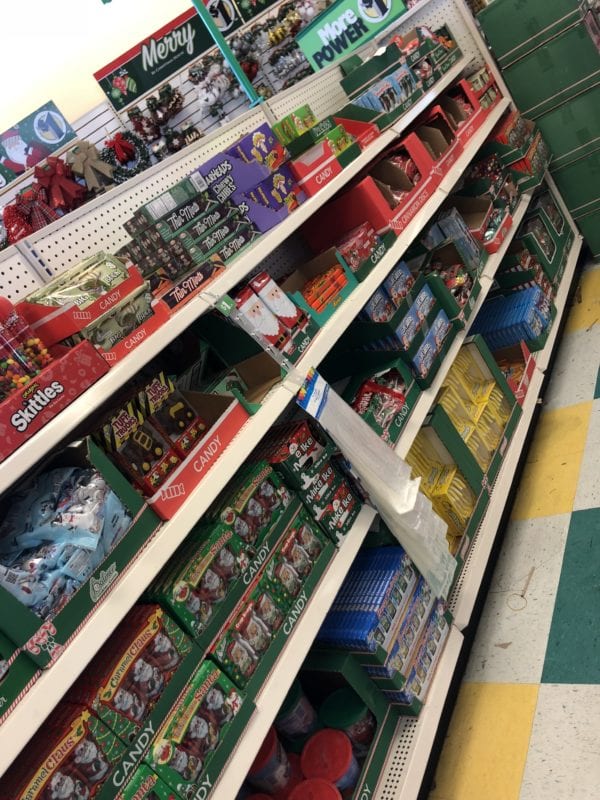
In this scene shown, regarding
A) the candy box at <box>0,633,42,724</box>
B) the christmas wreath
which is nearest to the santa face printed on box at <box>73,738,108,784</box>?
the candy box at <box>0,633,42,724</box>

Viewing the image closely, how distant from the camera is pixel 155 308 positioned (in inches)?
56.3

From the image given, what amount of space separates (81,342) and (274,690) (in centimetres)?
97

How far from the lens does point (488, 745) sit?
2043 millimetres

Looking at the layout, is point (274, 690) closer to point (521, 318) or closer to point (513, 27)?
point (521, 318)

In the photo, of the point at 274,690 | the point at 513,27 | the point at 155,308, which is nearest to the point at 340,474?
the point at 274,690

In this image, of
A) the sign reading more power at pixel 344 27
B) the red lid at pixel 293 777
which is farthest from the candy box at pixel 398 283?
the sign reading more power at pixel 344 27

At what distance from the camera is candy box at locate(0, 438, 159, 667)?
1.02m

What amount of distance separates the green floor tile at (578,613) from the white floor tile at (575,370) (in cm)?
85

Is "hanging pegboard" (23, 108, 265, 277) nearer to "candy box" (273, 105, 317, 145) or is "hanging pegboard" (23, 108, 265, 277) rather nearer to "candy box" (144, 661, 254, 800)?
"candy box" (273, 105, 317, 145)

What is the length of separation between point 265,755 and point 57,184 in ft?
12.0

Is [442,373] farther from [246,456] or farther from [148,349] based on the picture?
[148,349]

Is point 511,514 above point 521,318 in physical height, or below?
below

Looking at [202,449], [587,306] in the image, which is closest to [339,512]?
[202,449]

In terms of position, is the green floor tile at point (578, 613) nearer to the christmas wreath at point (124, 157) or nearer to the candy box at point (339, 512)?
the candy box at point (339, 512)
